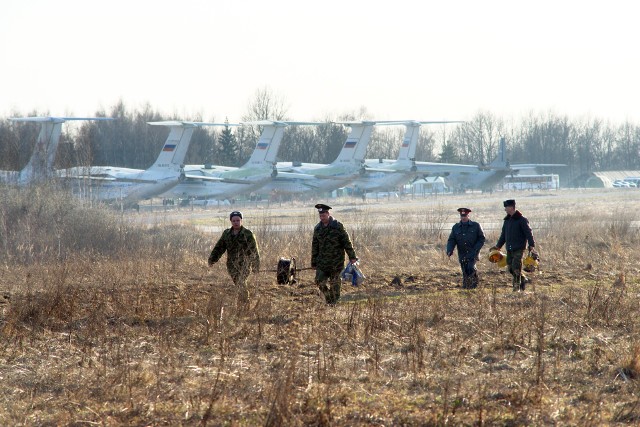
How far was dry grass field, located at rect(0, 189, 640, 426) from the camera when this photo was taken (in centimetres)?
800

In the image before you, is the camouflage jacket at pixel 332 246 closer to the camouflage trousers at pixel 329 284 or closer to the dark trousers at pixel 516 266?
the camouflage trousers at pixel 329 284

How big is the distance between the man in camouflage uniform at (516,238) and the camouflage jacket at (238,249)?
4.16 meters

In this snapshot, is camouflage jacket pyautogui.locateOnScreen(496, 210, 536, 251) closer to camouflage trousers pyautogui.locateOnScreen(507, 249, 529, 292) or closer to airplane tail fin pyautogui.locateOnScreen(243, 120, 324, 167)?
camouflage trousers pyautogui.locateOnScreen(507, 249, 529, 292)

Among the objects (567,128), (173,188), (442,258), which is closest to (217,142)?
(173,188)

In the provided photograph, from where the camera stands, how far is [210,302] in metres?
12.8

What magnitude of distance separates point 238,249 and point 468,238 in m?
4.09

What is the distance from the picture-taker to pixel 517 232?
51.6ft

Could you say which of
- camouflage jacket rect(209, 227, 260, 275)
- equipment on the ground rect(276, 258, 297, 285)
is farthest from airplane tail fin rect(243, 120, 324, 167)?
camouflage jacket rect(209, 227, 260, 275)

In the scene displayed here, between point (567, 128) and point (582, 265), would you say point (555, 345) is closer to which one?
point (582, 265)

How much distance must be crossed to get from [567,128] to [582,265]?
113656 mm

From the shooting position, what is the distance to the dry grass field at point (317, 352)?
8000mm

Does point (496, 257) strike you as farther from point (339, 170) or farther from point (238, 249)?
point (339, 170)

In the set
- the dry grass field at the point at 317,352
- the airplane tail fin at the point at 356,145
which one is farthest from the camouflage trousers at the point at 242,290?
the airplane tail fin at the point at 356,145

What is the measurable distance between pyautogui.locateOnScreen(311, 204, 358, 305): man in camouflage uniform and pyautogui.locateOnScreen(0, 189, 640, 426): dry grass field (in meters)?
0.43
